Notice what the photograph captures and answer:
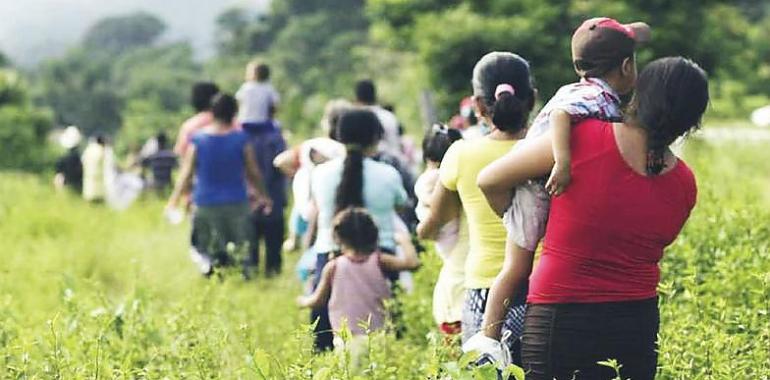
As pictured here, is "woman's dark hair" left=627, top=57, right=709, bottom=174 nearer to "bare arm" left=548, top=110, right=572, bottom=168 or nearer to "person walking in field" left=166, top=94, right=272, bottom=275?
"bare arm" left=548, top=110, right=572, bottom=168

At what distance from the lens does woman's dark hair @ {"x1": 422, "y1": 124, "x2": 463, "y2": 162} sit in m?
4.63

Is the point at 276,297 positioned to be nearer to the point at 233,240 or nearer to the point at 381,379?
the point at 233,240

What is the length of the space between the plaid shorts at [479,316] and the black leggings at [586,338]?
0.29m

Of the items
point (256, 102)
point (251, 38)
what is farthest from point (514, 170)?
point (251, 38)

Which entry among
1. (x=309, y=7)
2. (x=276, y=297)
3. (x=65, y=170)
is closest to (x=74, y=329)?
(x=276, y=297)

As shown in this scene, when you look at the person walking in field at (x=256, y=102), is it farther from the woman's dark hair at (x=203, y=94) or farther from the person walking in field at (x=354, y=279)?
the person walking in field at (x=354, y=279)

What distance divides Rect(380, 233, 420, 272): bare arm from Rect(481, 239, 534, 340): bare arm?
5.04ft

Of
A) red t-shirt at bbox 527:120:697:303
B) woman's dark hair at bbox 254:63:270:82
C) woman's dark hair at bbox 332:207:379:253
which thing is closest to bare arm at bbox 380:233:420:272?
woman's dark hair at bbox 332:207:379:253

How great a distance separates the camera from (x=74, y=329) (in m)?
4.77

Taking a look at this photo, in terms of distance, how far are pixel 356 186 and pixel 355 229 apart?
0.37 metres

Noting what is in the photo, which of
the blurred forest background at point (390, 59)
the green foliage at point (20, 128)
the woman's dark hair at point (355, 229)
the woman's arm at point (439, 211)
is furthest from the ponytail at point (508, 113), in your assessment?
the green foliage at point (20, 128)

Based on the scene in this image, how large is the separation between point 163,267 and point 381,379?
5188mm

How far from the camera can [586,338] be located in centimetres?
323

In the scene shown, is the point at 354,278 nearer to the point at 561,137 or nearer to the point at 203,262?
the point at 561,137
